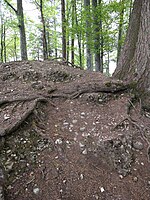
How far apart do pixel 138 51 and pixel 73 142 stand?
2.35m

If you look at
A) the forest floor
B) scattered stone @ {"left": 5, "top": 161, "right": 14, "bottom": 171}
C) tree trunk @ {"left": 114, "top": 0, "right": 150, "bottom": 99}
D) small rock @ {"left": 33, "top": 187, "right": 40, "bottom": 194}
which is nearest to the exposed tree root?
the forest floor

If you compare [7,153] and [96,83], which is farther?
[96,83]

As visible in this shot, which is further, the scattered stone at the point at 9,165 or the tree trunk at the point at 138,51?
the tree trunk at the point at 138,51

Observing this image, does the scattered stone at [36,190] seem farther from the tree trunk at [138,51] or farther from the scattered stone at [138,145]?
the tree trunk at [138,51]

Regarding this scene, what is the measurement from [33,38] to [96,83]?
52.4 feet

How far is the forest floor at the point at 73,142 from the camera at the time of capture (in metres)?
1.97

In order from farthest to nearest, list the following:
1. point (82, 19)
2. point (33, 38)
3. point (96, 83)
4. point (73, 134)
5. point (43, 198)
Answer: point (33, 38) → point (82, 19) → point (96, 83) → point (73, 134) → point (43, 198)

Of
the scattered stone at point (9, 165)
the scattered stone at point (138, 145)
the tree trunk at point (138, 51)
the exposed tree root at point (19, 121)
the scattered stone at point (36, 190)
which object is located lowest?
the scattered stone at point (36, 190)

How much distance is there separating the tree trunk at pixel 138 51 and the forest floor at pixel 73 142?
0.33 meters

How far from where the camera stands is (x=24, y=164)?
2.14 metres

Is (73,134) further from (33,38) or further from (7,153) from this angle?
(33,38)

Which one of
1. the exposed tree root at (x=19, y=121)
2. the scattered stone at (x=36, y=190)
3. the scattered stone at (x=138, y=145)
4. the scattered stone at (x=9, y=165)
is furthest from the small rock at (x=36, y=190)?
the scattered stone at (x=138, y=145)

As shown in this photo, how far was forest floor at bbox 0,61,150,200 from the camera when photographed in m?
1.97

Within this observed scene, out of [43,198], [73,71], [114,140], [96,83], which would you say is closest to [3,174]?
[43,198]
